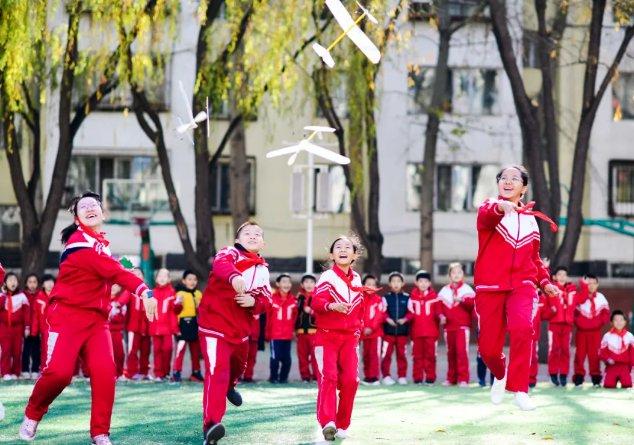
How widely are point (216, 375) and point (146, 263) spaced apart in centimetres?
2023

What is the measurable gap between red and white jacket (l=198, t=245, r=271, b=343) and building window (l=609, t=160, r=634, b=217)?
26348 mm

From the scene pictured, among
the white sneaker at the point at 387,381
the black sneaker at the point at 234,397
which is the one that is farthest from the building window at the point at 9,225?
the black sneaker at the point at 234,397

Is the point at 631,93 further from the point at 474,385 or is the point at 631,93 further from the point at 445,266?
the point at 474,385

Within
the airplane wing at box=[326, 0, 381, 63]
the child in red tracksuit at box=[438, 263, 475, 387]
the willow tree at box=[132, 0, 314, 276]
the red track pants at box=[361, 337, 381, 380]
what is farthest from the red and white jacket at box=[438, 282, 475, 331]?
the airplane wing at box=[326, 0, 381, 63]

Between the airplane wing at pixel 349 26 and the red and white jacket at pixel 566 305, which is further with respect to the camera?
the red and white jacket at pixel 566 305

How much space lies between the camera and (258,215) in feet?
117

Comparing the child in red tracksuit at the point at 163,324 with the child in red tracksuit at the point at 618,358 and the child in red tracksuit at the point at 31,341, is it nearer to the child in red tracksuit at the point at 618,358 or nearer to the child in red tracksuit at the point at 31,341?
the child in red tracksuit at the point at 31,341

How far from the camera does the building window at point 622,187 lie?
35.9 m

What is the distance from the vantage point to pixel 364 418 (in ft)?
43.5

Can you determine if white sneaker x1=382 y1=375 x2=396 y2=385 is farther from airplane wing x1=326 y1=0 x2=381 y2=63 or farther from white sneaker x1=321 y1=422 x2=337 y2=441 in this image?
white sneaker x1=321 y1=422 x2=337 y2=441

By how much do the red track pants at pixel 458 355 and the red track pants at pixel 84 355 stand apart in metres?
10.3

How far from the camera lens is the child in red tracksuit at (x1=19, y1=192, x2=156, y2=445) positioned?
10.4 metres

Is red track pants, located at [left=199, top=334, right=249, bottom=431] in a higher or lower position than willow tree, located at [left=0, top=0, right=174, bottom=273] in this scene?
lower

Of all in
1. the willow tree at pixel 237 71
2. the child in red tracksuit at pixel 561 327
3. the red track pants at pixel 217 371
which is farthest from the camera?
the willow tree at pixel 237 71
